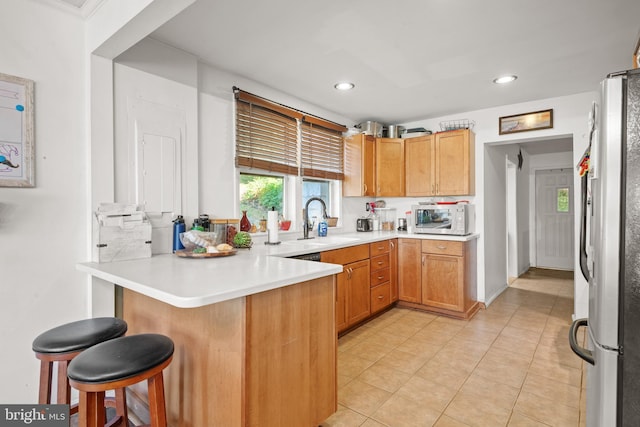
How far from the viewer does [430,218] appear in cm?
394

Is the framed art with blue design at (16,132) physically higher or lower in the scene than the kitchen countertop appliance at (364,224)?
higher

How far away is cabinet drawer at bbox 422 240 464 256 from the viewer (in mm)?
3553

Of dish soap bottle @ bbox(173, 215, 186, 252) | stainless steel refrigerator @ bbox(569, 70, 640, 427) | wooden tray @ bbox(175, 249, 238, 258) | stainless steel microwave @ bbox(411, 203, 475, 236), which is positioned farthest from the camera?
stainless steel microwave @ bbox(411, 203, 475, 236)

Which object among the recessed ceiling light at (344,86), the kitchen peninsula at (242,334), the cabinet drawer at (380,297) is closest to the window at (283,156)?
the recessed ceiling light at (344,86)

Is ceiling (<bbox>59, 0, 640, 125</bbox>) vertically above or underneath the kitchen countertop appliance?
above

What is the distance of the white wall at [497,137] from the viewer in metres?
3.46

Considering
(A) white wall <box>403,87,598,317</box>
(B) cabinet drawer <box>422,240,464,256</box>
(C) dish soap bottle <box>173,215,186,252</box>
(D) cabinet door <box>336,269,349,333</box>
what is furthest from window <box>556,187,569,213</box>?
(C) dish soap bottle <box>173,215,186,252</box>

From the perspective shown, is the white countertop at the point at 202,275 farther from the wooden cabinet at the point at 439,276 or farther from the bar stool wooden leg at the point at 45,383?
the wooden cabinet at the point at 439,276

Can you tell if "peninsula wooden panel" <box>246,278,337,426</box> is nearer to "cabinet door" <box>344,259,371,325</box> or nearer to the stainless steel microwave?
"cabinet door" <box>344,259,371,325</box>

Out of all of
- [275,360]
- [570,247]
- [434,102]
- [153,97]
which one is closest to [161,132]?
[153,97]

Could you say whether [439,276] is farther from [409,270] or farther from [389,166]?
[389,166]

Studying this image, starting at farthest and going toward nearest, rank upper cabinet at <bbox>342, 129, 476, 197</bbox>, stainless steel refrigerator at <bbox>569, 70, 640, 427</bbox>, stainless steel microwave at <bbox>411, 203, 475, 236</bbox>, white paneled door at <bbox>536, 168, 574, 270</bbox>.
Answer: white paneled door at <bbox>536, 168, 574, 270</bbox> < upper cabinet at <bbox>342, 129, 476, 197</bbox> < stainless steel microwave at <bbox>411, 203, 475, 236</bbox> < stainless steel refrigerator at <bbox>569, 70, 640, 427</bbox>

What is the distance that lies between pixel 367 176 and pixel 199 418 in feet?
10.6

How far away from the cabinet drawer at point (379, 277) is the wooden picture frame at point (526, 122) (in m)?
2.20
